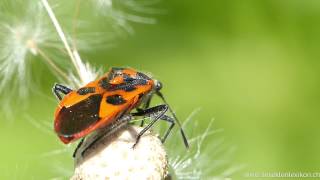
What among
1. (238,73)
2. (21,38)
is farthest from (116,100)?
(238,73)

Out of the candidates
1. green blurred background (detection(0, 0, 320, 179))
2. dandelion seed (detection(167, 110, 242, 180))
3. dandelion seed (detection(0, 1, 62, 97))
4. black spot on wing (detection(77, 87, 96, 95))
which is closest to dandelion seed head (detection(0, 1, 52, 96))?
dandelion seed (detection(0, 1, 62, 97))

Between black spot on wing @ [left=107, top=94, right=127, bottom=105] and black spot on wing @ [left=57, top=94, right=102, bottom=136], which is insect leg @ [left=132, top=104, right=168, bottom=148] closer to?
black spot on wing @ [left=107, top=94, right=127, bottom=105]

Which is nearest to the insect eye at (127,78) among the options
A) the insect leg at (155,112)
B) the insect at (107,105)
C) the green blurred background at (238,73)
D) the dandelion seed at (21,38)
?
the insect at (107,105)

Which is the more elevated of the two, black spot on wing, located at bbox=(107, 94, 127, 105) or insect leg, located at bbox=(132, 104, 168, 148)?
black spot on wing, located at bbox=(107, 94, 127, 105)

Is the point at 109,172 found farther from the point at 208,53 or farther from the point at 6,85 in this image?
the point at 208,53

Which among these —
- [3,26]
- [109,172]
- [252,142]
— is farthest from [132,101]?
[252,142]

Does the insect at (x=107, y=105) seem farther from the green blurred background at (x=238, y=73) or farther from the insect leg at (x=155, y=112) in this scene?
the green blurred background at (x=238, y=73)

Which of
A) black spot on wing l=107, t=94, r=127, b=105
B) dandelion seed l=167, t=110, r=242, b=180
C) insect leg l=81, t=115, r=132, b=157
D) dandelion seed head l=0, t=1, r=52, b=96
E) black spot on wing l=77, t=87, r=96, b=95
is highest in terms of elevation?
dandelion seed head l=0, t=1, r=52, b=96
